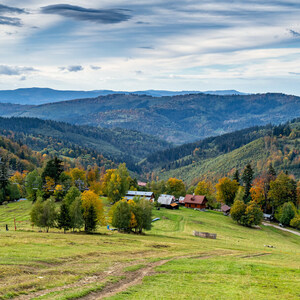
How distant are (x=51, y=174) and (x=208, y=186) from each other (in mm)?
70205

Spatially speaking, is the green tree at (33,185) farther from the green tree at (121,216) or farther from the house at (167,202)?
the house at (167,202)

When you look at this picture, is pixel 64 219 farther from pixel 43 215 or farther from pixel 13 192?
pixel 13 192

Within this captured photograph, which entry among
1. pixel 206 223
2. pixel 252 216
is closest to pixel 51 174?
pixel 206 223

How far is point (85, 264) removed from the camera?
31.1 meters

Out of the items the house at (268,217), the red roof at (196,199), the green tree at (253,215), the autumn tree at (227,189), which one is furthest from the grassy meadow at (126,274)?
the autumn tree at (227,189)

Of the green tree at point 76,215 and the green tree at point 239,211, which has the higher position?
the green tree at point 76,215

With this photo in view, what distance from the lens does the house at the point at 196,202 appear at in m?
119

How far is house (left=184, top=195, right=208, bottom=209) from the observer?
118875 millimetres

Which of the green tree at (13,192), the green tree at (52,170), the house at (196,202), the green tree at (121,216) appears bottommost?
the house at (196,202)

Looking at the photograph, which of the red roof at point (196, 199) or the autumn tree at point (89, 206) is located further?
the red roof at point (196, 199)

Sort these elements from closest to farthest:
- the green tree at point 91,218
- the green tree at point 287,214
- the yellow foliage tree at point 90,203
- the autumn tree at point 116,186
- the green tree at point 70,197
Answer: the green tree at point 91,218 → the yellow foliage tree at point 90,203 → the green tree at point 70,197 → the autumn tree at point 116,186 → the green tree at point 287,214

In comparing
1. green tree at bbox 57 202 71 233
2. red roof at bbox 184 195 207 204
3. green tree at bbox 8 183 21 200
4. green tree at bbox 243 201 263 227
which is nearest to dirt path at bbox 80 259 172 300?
green tree at bbox 57 202 71 233

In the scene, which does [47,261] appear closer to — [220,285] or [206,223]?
[220,285]

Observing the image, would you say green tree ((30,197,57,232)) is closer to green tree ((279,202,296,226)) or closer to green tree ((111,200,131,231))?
green tree ((111,200,131,231))
